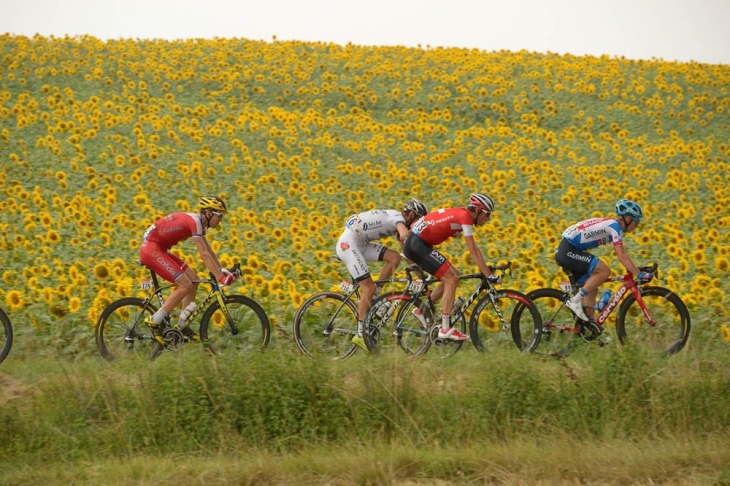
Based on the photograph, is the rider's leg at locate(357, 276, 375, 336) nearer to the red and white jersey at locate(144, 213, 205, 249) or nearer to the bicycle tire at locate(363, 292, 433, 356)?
the bicycle tire at locate(363, 292, 433, 356)

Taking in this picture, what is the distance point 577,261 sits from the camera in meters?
11.5

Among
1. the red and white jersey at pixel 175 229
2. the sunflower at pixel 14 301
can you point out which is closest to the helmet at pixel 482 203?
the red and white jersey at pixel 175 229

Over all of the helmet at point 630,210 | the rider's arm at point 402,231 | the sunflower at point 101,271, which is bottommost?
the sunflower at point 101,271

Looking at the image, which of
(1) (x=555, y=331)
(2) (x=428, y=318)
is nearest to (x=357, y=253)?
(2) (x=428, y=318)

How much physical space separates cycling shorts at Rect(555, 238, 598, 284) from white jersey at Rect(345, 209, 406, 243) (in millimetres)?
2140

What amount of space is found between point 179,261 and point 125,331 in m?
1.19

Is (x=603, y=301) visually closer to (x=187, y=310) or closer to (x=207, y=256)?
(x=207, y=256)

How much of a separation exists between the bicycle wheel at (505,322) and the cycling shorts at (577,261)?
805mm

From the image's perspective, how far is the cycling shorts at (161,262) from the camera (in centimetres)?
1121

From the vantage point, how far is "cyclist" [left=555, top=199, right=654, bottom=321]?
446 inches

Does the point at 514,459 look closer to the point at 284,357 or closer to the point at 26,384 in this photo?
the point at 284,357

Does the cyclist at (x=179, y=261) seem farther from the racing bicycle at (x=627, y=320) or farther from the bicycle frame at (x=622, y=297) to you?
the bicycle frame at (x=622, y=297)

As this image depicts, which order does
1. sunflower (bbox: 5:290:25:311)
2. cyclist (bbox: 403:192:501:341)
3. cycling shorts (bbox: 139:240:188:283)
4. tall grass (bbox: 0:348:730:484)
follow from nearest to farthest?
tall grass (bbox: 0:348:730:484), cyclist (bbox: 403:192:501:341), cycling shorts (bbox: 139:240:188:283), sunflower (bbox: 5:290:25:311)

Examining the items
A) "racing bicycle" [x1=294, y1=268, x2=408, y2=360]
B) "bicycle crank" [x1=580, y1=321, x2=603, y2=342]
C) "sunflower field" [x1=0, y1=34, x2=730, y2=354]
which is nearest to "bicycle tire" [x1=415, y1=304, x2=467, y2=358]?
"racing bicycle" [x1=294, y1=268, x2=408, y2=360]
